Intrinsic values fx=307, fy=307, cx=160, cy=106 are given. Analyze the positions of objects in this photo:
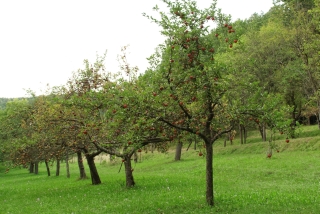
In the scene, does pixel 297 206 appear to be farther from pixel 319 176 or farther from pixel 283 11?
pixel 283 11

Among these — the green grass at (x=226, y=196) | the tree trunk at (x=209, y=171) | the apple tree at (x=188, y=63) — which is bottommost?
the green grass at (x=226, y=196)

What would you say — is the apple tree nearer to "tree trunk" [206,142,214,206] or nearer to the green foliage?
"tree trunk" [206,142,214,206]

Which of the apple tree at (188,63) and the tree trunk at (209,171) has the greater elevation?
the apple tree at (188,63)

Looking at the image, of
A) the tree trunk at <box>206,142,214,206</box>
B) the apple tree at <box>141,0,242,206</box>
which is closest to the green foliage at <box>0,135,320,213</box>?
the tree trunk at <box>206,142,214,206</box>

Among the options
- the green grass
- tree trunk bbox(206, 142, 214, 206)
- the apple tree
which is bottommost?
the green grass

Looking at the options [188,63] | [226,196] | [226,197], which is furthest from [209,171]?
[188,63]

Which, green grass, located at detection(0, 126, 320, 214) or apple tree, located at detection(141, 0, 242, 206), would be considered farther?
green grass, located at detection(0, 126, 320, 214)

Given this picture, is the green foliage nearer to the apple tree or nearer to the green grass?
the green grass

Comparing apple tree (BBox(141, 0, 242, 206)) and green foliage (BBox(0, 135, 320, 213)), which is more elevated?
apple tree (BBox(141, 0, 242, 206))

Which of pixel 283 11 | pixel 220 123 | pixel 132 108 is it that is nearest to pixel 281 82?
pixel 283 11

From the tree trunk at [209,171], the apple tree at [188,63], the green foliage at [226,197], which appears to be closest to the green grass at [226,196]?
the green foliage at [226,197]

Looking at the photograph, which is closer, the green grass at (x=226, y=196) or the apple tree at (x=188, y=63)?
the apple tree at (x=188, y=63)

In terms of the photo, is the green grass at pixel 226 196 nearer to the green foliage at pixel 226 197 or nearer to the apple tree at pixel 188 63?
the green foliage at pixel 226 197

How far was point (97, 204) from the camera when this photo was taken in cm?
1719
